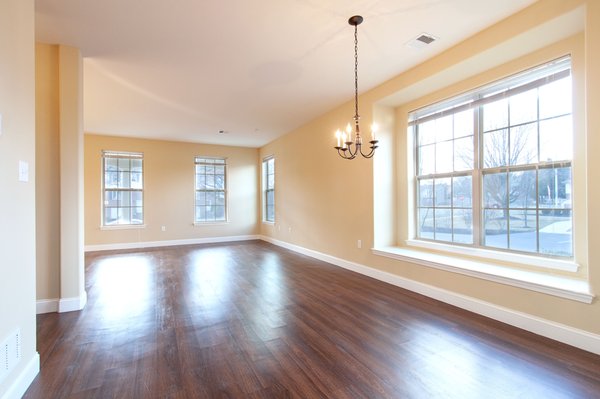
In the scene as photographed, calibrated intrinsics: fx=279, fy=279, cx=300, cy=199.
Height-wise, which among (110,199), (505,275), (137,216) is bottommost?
(505,275)

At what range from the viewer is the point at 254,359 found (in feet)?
6.75

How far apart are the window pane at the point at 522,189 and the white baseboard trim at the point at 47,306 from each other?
197 inches

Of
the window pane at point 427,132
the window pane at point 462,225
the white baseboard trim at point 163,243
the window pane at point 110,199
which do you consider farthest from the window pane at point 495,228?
the window pane at point 110,199

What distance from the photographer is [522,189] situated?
9.60 ft

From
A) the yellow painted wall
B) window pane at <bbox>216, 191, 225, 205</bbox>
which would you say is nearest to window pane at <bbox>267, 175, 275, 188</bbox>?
window pane at <bbox>216, 191, 225, 205</bbox>

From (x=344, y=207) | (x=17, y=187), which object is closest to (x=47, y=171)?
(x=17, y=187)

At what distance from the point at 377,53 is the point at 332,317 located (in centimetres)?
289

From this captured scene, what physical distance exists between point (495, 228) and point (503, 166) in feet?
2.29

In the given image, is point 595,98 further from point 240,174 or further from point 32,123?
point 240,174

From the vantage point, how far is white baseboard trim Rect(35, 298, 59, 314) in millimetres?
2941

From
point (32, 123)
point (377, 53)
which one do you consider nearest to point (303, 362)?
point (32, 123)

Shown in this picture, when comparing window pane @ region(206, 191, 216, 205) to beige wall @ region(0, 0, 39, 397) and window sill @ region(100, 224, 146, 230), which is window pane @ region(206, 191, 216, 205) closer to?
window sill @ region(100, 224, 146, 230)

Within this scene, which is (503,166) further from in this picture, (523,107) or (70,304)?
(70,304)

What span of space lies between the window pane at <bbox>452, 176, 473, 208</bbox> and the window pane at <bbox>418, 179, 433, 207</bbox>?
0.35m
